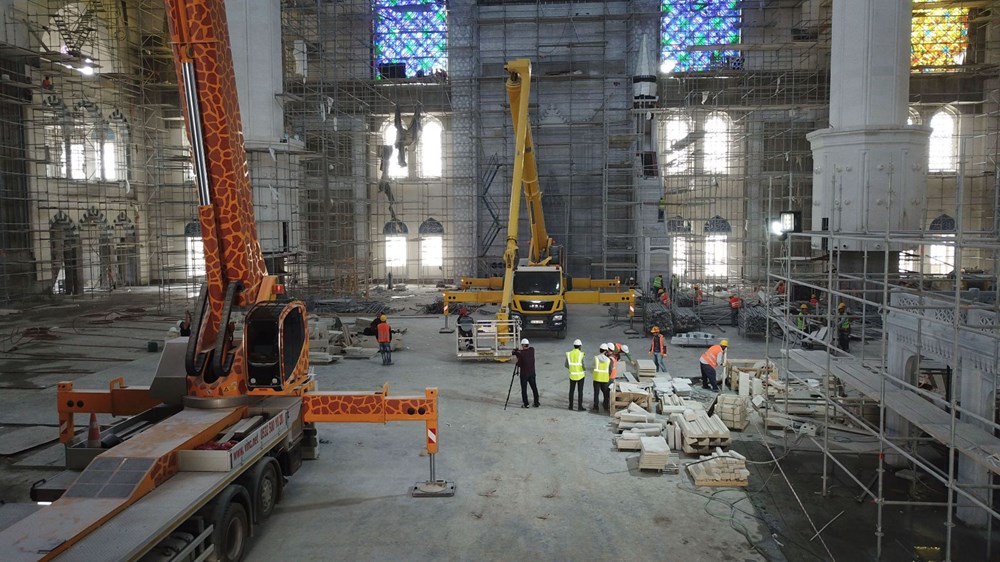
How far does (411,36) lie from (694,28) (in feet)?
44.2

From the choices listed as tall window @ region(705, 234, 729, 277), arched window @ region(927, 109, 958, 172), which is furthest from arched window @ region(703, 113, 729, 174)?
arched window @ region(927, 109, 958, 172)

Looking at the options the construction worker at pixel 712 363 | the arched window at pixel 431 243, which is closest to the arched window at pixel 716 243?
the arched window at pixel 431 243

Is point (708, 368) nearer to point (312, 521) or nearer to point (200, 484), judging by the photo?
point (312, 521)

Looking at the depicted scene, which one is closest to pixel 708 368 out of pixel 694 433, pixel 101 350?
pixel 694 433

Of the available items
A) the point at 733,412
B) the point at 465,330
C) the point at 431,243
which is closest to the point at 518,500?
the point at 733,412

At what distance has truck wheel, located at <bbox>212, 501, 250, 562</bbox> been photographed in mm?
8086

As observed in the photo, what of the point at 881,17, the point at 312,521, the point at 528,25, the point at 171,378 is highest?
the point at 528,25

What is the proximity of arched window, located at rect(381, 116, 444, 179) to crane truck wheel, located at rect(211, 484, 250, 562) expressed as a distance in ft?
94.7

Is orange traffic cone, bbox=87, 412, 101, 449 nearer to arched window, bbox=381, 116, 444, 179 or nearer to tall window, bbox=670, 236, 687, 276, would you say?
tall window, bbox=670, 236, 687, 276

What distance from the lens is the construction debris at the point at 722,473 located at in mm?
10820

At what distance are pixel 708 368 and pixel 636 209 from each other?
1616 cm

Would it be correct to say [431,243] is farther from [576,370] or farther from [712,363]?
[576,370]

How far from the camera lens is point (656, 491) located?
35.0ft

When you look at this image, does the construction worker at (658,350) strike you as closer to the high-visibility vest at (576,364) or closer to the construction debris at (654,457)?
the high-visibility vest at (576,364)
